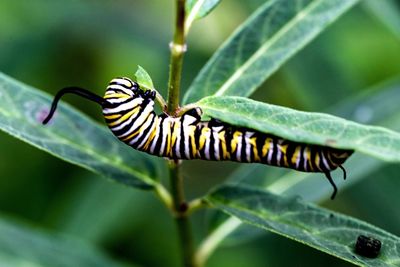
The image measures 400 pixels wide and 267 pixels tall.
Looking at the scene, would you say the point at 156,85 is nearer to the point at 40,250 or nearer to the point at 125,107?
the point at 40,250

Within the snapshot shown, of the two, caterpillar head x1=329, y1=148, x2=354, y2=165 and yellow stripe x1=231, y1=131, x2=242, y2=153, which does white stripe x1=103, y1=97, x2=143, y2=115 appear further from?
caterpillar head x1=329, y1=148, x2=354, y2=165

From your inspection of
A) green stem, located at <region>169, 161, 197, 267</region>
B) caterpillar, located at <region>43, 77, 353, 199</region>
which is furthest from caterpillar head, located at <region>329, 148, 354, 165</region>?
green stem, located at <region>169, 161, 197, 267</region>

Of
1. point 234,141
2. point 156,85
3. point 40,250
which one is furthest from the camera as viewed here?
point 156,85

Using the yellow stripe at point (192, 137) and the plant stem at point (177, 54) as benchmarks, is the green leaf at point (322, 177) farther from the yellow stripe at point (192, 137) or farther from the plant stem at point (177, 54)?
the plant stem at point (177, 54)

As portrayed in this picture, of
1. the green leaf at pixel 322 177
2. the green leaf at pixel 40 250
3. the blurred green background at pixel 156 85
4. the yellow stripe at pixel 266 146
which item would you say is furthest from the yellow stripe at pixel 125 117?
the blurred green background at pixel 156 85

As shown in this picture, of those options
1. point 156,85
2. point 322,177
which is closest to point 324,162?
point 322,177

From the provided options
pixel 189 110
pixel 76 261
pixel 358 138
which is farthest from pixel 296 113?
pixel 76 261

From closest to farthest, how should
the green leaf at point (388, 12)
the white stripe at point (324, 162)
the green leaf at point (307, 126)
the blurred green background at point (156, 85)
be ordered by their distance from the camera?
the green leaf at point (307, 126)
the white stripe at point (324, 162)
the green leaf at point (388, 12)
the blurred green background at point (156, 85)
